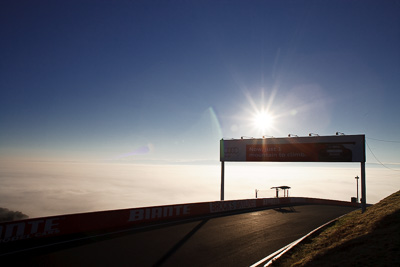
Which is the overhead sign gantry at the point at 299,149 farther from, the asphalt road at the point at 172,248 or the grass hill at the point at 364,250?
the grass hill at the point at 364,250

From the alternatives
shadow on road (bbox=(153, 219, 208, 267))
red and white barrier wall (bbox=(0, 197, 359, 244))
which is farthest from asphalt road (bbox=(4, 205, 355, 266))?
red and white barrier wall (bbox=(0, 197, 359, 244))

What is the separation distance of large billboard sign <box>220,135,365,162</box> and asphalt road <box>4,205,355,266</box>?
442 inches

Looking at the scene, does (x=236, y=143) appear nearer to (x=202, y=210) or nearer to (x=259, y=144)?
(x=259, y=144)

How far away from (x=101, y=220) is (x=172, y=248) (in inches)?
217

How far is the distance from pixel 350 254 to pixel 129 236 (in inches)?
386

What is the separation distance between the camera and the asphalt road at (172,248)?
8352mm

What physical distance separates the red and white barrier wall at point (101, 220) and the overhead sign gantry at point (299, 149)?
6.74 m

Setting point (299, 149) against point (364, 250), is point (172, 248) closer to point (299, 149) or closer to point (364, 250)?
point (364, 250)

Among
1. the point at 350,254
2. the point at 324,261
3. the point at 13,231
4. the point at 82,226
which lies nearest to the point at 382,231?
the point at 350,254

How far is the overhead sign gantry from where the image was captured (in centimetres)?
2164

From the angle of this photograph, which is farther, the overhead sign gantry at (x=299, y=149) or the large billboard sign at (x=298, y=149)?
the large billboard sign at (x=298, y=149)

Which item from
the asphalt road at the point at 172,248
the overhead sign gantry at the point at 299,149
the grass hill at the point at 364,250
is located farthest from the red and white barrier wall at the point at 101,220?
the grass hill at the point at 364,250

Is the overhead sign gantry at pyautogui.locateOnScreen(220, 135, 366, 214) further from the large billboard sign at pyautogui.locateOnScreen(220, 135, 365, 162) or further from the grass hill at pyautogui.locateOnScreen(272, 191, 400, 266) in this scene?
the grass hill at pyautogui.locateOnScreen(272, 191, 400, 266)

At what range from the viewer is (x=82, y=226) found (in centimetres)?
1238
